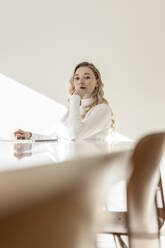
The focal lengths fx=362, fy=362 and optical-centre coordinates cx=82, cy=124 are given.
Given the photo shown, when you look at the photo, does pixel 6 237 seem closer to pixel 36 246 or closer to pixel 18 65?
pixel 36 246

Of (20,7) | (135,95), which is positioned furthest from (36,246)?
(20,7)

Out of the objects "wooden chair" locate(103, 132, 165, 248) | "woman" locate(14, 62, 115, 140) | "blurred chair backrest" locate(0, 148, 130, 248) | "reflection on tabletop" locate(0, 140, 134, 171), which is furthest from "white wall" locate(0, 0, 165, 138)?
"blurred chair backrest" locate(0, 148, 130, 248)

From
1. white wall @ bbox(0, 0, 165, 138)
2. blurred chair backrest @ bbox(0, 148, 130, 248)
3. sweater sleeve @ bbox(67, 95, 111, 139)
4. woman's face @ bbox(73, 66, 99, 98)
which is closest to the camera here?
blurred chair backrest @ bbox(0, 148, 130, 248)

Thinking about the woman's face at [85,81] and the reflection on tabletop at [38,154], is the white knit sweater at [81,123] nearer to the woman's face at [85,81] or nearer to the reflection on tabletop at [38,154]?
the woman's face at [85,81]

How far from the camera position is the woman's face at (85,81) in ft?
8.60

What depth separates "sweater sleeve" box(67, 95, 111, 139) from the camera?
2.10 m

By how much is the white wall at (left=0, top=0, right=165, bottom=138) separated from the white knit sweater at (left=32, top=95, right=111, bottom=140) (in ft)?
4.72

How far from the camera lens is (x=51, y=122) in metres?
4.02

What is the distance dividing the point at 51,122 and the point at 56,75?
0.52 m

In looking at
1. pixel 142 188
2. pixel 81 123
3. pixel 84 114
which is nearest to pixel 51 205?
pixel 142 188

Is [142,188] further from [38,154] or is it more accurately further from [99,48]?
[99,48]

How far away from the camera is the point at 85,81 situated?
267cm

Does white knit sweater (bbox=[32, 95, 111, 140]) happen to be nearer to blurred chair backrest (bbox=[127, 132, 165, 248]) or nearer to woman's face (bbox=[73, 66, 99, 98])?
woman's face (bbox=[73, 66, 99, 98])

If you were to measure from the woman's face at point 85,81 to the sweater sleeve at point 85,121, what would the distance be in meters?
0.29
